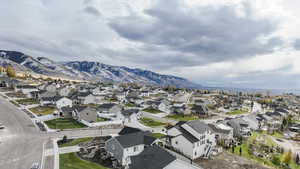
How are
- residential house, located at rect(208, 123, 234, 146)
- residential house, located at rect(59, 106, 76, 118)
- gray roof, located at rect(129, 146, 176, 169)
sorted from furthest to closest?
residential house, located at rect(59, 106, 76, 118), residential house, located at rect(208, 123, 234, 146), gray roof, located at rect(129, 146, 176, 169)

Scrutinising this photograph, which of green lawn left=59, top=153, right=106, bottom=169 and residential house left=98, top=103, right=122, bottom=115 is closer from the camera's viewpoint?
green lawn left=59, top=153, right=106, bottom=169

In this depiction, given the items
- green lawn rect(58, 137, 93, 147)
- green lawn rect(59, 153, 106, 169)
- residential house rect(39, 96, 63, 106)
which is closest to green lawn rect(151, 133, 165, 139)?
green lawn rect(58, 137, 93, 147)

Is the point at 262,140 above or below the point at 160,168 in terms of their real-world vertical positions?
below

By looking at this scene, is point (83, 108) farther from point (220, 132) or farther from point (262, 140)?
point (262, 140)

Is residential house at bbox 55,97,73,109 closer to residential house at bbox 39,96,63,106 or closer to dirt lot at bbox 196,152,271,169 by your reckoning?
residential house at bbox 39,96,63,106

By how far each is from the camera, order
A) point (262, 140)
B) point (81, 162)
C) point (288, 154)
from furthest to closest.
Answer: point (262, 140)
point (288, 154)
point (81, 162)

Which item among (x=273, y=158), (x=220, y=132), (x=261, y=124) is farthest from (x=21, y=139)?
(x=261, y=124)

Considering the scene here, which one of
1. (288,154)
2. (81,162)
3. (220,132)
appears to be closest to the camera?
(81,162)
